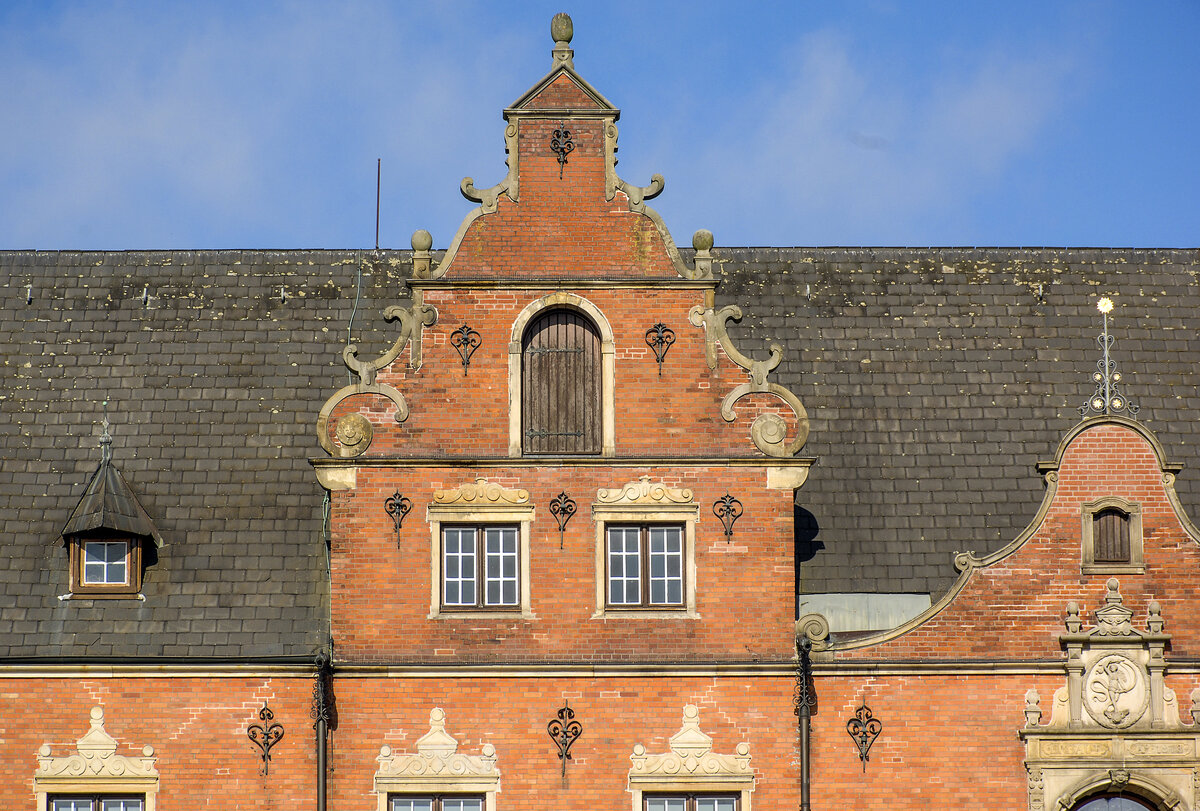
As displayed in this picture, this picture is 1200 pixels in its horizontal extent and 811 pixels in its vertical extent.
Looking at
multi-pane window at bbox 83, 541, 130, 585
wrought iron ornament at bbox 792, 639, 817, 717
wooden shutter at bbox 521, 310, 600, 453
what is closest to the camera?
wrought iron ornament at bbox 792, 639, 817, 717

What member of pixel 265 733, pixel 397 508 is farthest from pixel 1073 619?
pixel 265 733

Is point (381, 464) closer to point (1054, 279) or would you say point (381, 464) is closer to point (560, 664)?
point (560, 664)

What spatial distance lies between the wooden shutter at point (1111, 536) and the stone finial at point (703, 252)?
6.41 meters

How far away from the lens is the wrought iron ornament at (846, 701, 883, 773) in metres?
25.1

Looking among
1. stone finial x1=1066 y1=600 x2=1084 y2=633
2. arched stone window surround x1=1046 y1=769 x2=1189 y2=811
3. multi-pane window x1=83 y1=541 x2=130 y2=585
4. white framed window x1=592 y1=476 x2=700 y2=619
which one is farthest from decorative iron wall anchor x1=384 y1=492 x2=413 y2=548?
arched stone window surround x1=1046 y1=769 x2=1189 y2=811

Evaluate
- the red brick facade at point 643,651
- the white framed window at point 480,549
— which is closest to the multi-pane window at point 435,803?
the red brick facade at point 643,651

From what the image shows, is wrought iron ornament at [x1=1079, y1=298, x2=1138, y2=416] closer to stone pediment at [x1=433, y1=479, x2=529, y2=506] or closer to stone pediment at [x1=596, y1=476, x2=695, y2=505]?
stone pediment at [x1=596, y1=476, x2=695, y2=505]

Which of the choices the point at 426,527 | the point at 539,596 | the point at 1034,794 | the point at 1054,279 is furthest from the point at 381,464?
the point at 1054,279

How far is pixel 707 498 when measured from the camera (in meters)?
25.6

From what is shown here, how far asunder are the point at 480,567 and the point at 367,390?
294 centimetres

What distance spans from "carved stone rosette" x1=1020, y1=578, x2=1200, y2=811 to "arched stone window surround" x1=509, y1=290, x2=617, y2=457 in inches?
268

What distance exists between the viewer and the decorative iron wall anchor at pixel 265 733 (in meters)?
25.0

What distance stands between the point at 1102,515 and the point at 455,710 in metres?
9.34

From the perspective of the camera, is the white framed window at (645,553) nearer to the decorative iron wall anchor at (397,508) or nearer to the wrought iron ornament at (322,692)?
the decorative iron wall anchor at (397,508)
